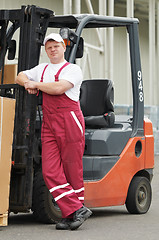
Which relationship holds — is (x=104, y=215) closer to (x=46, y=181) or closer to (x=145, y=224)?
(x=145, y=224)

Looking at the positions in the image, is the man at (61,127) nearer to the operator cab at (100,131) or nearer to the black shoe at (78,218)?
the black shoe at (78,218)

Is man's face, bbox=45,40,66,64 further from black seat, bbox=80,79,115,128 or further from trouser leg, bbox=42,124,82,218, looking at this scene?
black seat, bbox=80,79,115,128

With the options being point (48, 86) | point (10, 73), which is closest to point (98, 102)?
point (10, 73)

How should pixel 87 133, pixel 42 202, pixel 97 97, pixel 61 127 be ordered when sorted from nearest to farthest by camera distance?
pixel 61 127, pixel 42 202, pixel 87 133, pixel 97 97

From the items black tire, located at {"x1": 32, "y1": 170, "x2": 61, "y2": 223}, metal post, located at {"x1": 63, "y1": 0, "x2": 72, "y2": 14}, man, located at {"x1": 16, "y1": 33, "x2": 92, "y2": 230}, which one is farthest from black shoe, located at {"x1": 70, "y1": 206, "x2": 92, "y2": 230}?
metal post, located at {"x1": 63, "y1": 0, "x2": 72, "y2": 14}

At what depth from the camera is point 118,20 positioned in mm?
7723

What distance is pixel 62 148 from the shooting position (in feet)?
20.6

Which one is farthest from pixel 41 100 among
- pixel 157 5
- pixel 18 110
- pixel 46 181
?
pixel 157 5

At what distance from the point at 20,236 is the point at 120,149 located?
89.6 inches

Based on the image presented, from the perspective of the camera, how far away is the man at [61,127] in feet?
20.2

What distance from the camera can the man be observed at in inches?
243

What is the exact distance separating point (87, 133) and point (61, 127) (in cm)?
134

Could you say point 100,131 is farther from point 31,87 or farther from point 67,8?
point 67,8

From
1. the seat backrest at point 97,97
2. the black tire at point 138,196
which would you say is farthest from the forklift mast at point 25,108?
the black tire at point 138,196
